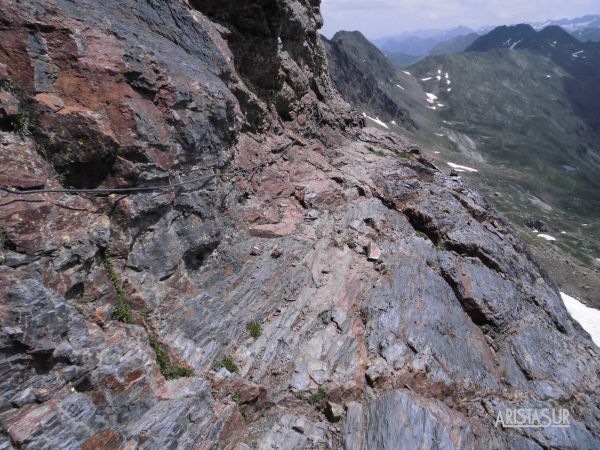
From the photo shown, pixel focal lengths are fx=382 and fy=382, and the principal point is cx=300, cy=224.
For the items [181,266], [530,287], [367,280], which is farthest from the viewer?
[530,287]

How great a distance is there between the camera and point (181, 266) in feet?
41.4

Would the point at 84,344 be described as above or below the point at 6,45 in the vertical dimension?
below

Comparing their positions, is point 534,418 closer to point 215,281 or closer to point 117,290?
point 215,281

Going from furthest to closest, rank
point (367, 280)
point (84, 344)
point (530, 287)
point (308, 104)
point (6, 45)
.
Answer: point (308, 104) < point (530, 287) < point (367, 280) < point (6, 45) < point (84, 344)

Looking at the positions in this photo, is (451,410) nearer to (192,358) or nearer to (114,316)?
(192,358)

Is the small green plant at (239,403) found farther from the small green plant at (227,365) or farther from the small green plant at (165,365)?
the small green plant at (165,365)

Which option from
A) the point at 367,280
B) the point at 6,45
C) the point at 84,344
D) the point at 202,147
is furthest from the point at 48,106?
the point at 367,280

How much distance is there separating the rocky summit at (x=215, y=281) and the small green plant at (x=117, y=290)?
2.2 inches

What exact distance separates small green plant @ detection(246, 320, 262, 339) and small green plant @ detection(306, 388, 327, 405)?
259 cm

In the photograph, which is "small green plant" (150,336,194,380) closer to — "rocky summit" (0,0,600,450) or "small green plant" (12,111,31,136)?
"rocky summit" (0,0,600,450)

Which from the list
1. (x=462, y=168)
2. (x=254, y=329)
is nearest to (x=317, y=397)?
(x=254, y=329)

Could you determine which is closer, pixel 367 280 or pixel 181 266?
pixel 181 266

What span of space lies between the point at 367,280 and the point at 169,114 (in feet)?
33.1

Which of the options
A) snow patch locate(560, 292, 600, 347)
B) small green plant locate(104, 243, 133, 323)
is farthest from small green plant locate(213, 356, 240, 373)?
snow patch locate(560, 292, 600, 347)
